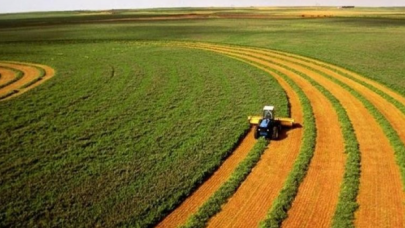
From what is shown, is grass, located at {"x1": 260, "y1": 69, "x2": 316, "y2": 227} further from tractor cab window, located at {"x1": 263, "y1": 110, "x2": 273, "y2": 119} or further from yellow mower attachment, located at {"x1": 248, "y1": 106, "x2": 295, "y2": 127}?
tractor cab window, located at {"x1": 263, "y1": 110, "x2": 273, "y2": 119}

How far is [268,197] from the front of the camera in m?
16.1

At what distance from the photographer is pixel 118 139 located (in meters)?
22.9

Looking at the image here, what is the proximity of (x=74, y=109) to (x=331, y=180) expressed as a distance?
20.7 metres

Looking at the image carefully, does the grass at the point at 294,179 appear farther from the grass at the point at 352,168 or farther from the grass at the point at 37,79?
the grass at the point at 37,79

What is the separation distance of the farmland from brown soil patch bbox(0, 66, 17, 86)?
0.14m

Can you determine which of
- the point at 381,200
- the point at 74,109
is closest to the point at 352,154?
the point at 381,200

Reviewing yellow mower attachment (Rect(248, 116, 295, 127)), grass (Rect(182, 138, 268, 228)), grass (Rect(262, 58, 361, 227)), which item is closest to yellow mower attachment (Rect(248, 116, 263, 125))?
yellow mower attachment (Rect(248, 116, 295, 127))

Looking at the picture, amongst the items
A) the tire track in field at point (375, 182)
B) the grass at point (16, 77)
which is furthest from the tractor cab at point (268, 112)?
the grass at point (16, 77)

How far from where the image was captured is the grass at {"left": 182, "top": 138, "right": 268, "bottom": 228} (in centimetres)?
1467

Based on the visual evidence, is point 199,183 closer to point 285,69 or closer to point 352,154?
point 352,154

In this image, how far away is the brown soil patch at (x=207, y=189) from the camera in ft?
49.1

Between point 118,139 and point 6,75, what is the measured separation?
2801cm

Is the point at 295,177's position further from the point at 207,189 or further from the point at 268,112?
the point at 268,112

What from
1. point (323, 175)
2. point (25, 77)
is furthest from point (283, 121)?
point (25, 77)
